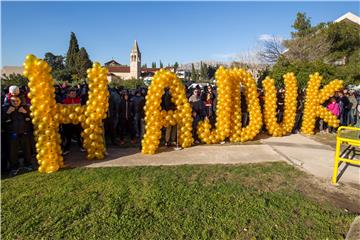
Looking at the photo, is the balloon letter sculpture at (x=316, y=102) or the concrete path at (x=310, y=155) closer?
the concrete path at (x=310, y=155)

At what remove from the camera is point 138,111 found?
29.8ft

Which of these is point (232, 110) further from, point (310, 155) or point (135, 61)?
point (135, 61)

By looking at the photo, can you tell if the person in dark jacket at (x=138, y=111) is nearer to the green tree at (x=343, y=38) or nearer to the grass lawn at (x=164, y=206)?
the grass lawn at (x=164, y=206)

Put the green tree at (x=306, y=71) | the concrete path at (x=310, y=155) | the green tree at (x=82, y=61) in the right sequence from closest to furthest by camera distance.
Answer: the concrete path at (x=310, y=155) < the green tree at (x=306, y=71) < the green tree at (x=82, y=61)

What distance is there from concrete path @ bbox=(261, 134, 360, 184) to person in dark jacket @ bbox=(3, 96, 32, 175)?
257 inches

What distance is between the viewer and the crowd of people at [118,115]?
256 inches

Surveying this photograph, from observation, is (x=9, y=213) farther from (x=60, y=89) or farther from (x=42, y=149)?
(x=60, y=89)

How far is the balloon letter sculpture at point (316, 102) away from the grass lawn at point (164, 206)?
517 cm

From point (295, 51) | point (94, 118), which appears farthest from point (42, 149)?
point (295, 51)

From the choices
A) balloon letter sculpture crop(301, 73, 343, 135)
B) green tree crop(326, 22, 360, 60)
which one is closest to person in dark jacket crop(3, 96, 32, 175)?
balloon letter sculpture crop(301, 73, 343, 135)

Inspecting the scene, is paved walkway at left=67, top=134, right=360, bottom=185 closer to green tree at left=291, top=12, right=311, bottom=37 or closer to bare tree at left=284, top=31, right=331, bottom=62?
bare tree at left=284, top=31, right=331, bottom=62

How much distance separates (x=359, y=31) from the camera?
2723 centimetres

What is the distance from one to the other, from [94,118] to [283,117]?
7.23 meters

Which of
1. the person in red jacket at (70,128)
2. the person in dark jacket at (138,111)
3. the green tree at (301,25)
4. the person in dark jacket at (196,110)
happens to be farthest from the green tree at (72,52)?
the person in red jacket at (70,128)
